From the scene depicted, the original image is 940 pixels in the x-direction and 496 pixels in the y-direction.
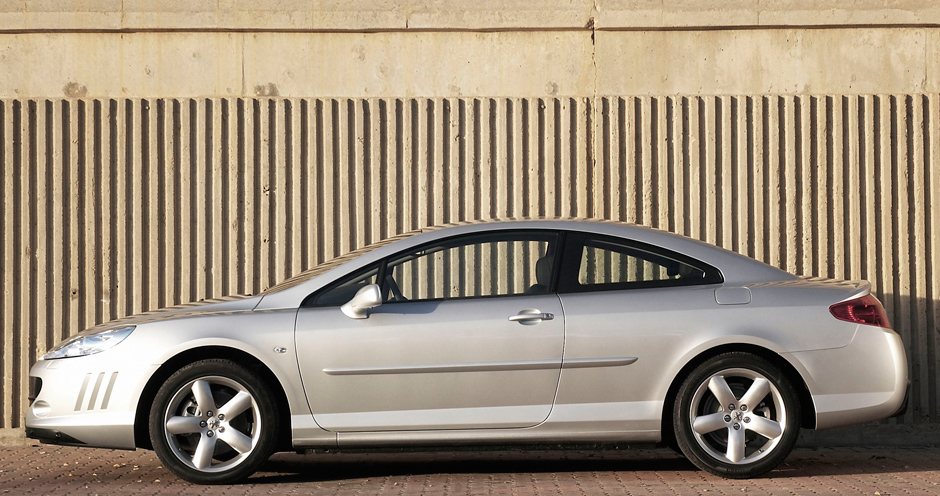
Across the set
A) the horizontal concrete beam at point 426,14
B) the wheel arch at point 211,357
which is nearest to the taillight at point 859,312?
the wheel arch at point 211,357

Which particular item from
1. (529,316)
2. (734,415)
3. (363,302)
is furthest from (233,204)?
(734,415)

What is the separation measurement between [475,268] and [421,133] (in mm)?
3085

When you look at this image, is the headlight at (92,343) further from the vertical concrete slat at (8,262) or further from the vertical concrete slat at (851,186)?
the vertical concrete slat at (851,186)

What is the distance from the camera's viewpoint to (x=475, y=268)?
6.08 meters

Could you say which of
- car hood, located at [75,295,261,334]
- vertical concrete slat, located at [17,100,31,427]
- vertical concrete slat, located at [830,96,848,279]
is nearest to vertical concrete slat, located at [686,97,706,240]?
vertical concrete slat, located at [830,96,848,279]

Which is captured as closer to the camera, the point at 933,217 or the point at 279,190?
the point at 933,217

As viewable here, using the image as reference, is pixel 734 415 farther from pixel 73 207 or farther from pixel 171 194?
pixel 73 207

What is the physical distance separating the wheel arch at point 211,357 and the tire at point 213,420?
6 cm

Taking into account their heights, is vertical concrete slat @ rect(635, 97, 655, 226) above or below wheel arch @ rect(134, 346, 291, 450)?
above

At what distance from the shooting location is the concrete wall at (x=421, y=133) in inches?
350

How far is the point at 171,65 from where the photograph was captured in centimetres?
903

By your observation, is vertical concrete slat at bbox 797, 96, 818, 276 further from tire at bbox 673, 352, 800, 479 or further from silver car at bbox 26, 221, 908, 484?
tire at bbox 673, 352, 800, 479

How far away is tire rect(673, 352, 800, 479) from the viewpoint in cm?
597

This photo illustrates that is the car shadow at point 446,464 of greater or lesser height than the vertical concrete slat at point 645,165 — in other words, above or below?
below
